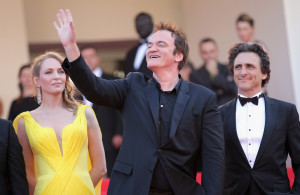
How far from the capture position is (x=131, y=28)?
1147cm

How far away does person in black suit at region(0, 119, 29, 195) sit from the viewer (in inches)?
166

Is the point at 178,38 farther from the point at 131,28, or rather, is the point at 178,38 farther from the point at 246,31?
the point at 131,28

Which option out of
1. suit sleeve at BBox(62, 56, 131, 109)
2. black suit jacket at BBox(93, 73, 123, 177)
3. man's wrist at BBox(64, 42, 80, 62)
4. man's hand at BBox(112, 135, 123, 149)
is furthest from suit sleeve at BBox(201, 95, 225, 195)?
black suit jacket at BBox(93, 73, 123, 177)

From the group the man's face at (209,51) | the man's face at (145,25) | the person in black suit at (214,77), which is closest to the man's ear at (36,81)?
the man's face at (145,25)

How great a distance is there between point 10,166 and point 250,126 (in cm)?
191

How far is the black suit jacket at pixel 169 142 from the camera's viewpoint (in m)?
4.31

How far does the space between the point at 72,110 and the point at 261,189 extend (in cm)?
177

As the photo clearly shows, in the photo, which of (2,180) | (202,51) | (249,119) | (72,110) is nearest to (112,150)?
(202,51)

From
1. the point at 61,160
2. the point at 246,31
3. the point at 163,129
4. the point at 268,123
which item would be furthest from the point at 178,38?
the point at 246,31

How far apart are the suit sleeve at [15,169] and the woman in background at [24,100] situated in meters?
1.55

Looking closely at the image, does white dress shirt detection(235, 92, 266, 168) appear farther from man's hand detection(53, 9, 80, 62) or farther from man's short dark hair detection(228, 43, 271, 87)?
man's hand detection(53, 9, 80, 62)

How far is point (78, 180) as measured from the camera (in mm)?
5180

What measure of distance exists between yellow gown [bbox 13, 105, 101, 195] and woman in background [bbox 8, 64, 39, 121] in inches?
28.7

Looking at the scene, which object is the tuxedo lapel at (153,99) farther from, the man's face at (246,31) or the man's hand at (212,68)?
the man's face at (246,31)
